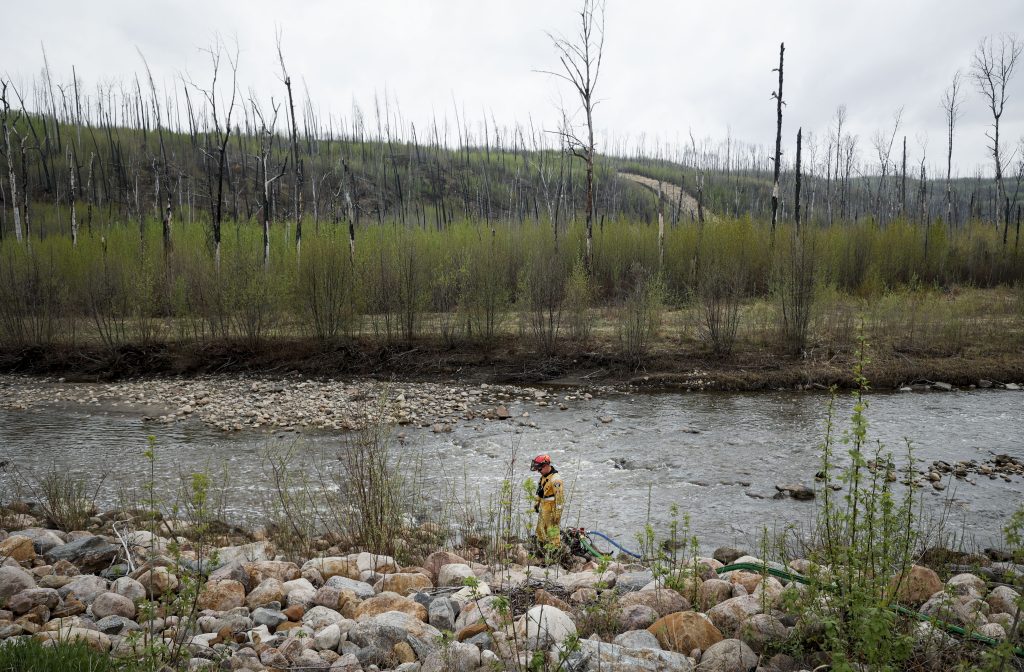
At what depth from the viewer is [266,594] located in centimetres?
428

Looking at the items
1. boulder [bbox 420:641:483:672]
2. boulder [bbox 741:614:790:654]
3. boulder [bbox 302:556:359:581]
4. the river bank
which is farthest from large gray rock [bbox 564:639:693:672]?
the river bank

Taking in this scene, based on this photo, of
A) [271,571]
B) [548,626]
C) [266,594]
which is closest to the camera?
[548,626]

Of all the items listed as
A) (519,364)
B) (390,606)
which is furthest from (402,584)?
(519,364)

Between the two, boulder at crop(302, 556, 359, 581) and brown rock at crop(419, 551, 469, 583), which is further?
brown rock at crop(419, 551, 469, 583)

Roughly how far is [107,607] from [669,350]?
49.7ft

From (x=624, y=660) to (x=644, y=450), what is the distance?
763 cm

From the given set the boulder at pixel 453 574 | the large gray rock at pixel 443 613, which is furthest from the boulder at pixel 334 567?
the large gray rock at pixel 443 613

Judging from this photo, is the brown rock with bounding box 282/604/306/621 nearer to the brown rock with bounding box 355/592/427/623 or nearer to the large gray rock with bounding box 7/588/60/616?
the brown rock with bounding box 355/592/427/623

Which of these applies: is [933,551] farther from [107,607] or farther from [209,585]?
[107,607]

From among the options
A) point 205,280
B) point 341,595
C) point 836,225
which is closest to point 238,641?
point 341,595

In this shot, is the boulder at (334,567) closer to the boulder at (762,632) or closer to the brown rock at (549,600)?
the brown rock at (549,600)

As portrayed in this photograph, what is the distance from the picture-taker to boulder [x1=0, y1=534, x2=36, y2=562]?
4.99 m

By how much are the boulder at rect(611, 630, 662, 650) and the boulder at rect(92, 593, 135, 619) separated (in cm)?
326

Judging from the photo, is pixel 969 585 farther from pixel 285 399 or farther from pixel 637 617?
pixel 285 399
